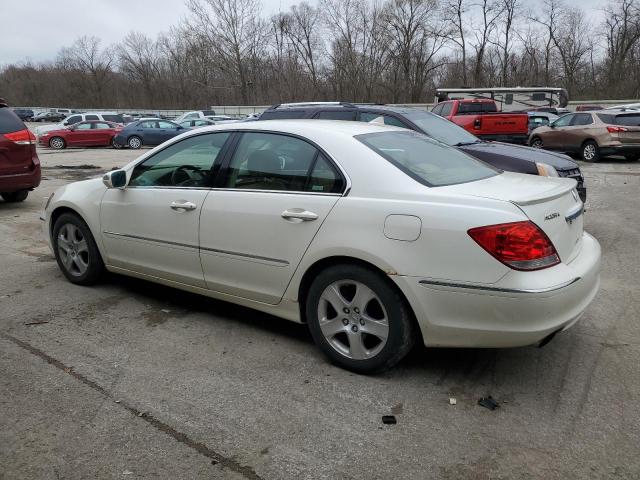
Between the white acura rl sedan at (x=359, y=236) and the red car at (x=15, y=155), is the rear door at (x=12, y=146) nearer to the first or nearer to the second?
the red car at (x=15, y=155)

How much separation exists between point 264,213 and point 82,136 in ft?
82.6

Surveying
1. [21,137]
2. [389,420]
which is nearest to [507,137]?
[21,137]

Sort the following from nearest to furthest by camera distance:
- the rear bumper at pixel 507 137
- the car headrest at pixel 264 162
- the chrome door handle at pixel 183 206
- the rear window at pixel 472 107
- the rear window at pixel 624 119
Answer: the car headrest at pixel 264 162 → the chrome door handle at pixel 183 206 → the rear bumper at pixel 507 137 → the rear window at pixel 624 119 → the rear window at pixel 472 107

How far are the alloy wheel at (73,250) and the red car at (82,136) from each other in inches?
873

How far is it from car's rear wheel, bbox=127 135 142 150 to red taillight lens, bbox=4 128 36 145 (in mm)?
17207

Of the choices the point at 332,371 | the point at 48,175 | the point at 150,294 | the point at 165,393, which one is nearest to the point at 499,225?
the point at 332,371

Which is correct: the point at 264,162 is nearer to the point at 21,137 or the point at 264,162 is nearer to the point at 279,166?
the point at 279,166

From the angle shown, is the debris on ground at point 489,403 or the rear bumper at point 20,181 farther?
the rear bumper at point 20,181

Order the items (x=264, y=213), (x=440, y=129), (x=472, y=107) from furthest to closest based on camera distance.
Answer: (x=472, y=107) → (x=440, y=129) → (x=264, y=213)

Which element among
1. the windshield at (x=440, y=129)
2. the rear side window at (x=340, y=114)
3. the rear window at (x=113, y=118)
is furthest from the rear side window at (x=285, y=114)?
the rear window at (x=113, y=118)

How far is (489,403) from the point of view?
305 centimetres

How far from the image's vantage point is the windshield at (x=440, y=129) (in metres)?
7.61

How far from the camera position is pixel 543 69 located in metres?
55.9

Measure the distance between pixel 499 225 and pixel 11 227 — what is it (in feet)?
24.7
